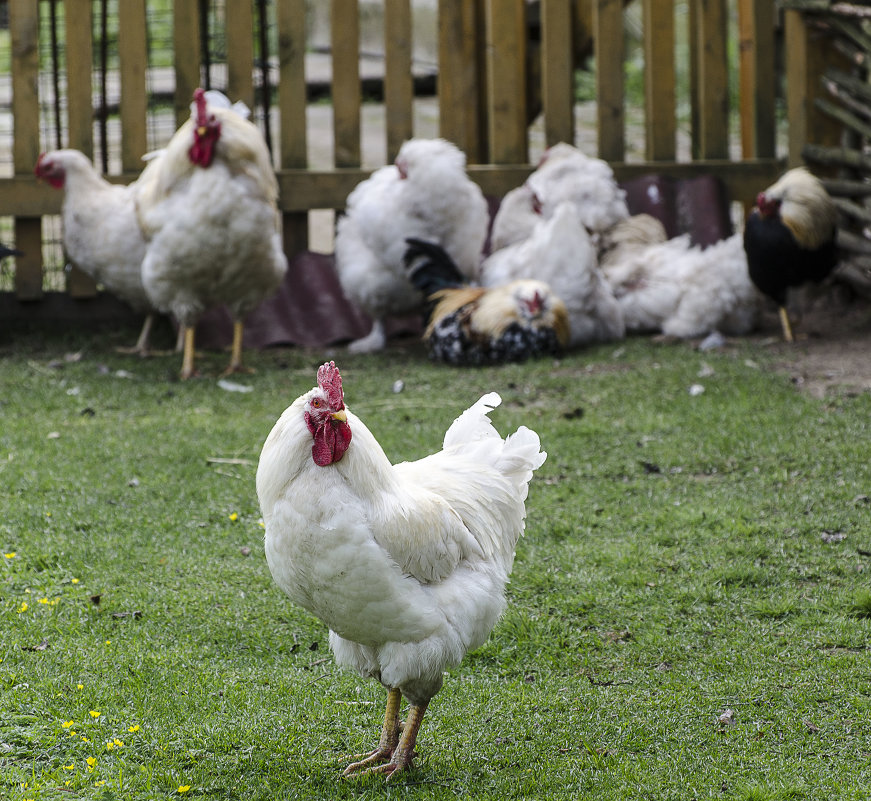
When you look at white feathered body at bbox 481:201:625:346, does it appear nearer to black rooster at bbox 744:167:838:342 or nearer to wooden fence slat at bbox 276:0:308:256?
black rooster at bbox 744:167:838:342

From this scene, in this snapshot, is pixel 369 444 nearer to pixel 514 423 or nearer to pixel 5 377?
pixel 514 423

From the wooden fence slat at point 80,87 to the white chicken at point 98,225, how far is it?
0.51 metres

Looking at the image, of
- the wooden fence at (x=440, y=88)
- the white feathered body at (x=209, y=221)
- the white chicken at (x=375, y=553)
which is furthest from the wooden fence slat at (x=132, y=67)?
the white chicken at (x=375, y=553)

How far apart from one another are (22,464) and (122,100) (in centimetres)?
382

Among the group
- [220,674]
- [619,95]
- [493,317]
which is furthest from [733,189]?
[220,674]

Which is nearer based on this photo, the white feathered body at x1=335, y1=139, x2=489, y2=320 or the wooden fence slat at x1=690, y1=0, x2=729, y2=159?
the white feathered body at x1=335, y1=139, x2=489, y2=320

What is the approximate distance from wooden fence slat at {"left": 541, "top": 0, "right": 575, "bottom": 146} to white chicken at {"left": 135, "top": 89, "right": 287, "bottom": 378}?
274 centimetres

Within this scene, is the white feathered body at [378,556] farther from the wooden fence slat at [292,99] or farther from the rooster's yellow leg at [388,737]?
the wooden fence slat at [292,99]

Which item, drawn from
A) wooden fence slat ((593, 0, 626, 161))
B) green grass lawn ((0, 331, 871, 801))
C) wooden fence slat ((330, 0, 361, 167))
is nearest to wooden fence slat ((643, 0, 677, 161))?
wooden fence slat ((593, 0, 626, 161))

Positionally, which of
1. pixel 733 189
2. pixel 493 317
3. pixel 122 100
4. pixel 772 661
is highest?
pixel 122 100

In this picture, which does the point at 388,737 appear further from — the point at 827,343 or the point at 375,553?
the point at 827,343

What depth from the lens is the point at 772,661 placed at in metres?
3.57

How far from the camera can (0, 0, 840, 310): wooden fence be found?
319 inches

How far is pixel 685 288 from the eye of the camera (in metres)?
7.82
